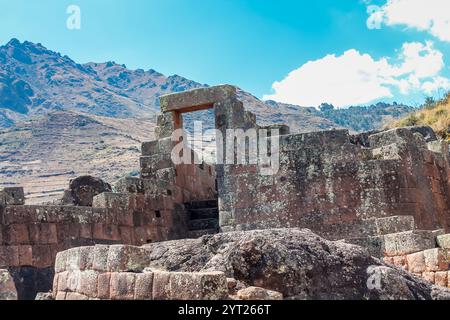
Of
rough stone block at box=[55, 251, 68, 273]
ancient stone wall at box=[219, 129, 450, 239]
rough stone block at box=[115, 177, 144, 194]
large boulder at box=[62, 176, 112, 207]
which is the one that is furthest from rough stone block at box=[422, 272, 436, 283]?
large boulder at box=[62, 176, 112, 207]

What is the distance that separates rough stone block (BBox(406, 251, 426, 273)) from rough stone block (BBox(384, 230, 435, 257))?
0.10 m

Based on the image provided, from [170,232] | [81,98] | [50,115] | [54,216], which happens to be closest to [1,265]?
[54,216]

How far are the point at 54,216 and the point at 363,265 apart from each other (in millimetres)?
6837

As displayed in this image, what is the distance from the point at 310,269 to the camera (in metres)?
5.82

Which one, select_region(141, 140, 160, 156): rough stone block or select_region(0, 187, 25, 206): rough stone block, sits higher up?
select_region(141, 140, 160, 156): rough stone block

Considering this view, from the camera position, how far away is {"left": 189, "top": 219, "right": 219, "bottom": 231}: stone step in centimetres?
1388

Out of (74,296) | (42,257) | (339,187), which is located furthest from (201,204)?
(74,296)

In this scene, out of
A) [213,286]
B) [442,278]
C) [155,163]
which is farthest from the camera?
[155,163]

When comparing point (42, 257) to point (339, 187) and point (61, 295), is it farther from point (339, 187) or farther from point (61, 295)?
point (339, 187)

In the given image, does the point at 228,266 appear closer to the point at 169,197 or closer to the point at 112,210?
the point at 112,210

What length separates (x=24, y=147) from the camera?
3708 inches

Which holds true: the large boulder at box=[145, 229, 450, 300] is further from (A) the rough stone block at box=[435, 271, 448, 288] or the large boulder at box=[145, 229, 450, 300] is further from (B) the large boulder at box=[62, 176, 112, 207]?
(B) the large boulder at box=[62, 176, 112, 207]

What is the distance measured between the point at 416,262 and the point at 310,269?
12.1 ft

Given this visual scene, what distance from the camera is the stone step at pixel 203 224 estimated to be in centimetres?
1388
